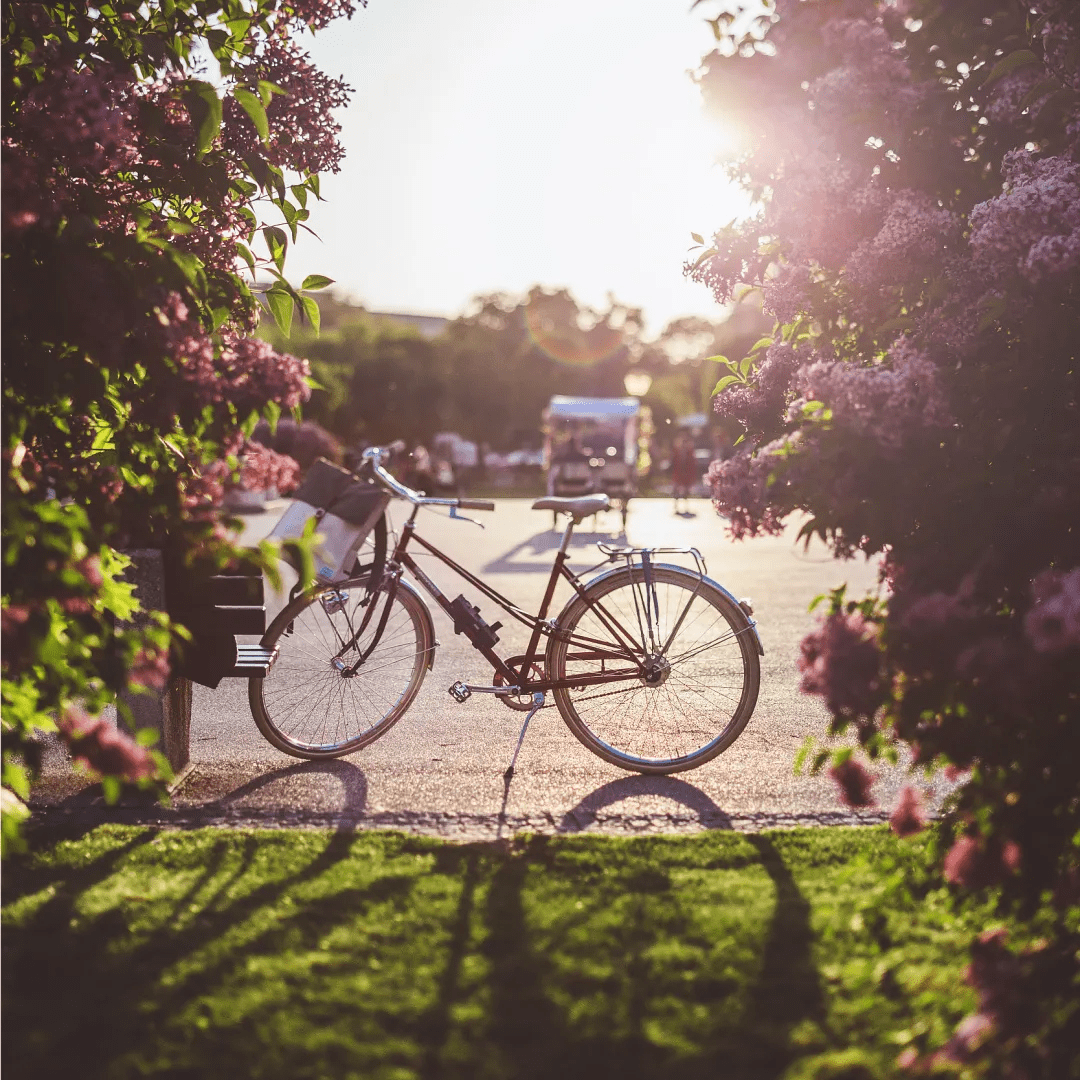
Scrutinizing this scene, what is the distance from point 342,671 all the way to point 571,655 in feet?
3.43

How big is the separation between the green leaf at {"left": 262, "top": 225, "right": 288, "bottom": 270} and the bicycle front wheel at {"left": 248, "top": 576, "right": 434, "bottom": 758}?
1551mm

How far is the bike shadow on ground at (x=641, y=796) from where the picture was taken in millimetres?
4766

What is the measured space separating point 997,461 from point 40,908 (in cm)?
315

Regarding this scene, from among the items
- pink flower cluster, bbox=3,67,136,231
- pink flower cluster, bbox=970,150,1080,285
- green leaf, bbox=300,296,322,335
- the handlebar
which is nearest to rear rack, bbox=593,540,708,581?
the handlebar

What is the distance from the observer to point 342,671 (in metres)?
5.53

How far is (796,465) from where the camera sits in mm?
3434

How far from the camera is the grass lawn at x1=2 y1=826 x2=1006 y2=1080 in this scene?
112 inches

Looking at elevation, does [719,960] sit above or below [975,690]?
below

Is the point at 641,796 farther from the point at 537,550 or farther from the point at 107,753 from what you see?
the point at 537,550

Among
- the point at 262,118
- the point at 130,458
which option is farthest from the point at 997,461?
the point at 130,458

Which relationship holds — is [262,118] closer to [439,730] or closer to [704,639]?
[704,639]

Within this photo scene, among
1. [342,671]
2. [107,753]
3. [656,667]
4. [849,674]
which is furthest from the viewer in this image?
[342,671]

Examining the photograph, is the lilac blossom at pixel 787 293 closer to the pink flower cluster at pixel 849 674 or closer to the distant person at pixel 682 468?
the pink flower cluster at pixel 849 674

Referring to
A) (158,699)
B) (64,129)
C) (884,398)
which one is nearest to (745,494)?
(884,398)
